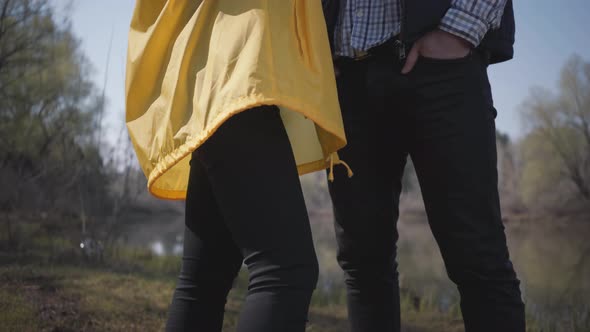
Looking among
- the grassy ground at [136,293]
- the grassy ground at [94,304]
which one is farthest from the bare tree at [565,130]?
the grassy ground at [94,304]

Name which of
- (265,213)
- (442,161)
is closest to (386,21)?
(442,161)

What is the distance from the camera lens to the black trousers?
1.11m

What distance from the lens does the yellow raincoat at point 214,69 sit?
2.72ft

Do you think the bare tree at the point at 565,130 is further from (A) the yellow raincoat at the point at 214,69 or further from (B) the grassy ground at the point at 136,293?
(A) the yellow raincoat at the point at 214,69

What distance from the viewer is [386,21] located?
3.97 feet

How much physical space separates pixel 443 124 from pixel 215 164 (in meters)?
0.60

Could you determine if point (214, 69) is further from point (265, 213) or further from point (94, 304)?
point (94, 304)

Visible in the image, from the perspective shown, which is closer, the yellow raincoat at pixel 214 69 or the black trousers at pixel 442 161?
the yellow raincoat at pixel 214 69

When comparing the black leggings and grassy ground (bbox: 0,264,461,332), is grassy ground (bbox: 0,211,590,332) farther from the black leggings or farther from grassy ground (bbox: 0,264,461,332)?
the black leggings

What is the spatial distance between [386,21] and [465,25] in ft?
0.70

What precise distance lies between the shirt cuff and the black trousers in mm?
65

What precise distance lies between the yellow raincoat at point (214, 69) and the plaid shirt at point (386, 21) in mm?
231

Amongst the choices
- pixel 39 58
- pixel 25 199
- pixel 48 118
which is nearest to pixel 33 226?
pixel 25 199

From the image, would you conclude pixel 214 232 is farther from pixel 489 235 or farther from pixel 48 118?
pixel 48 118
